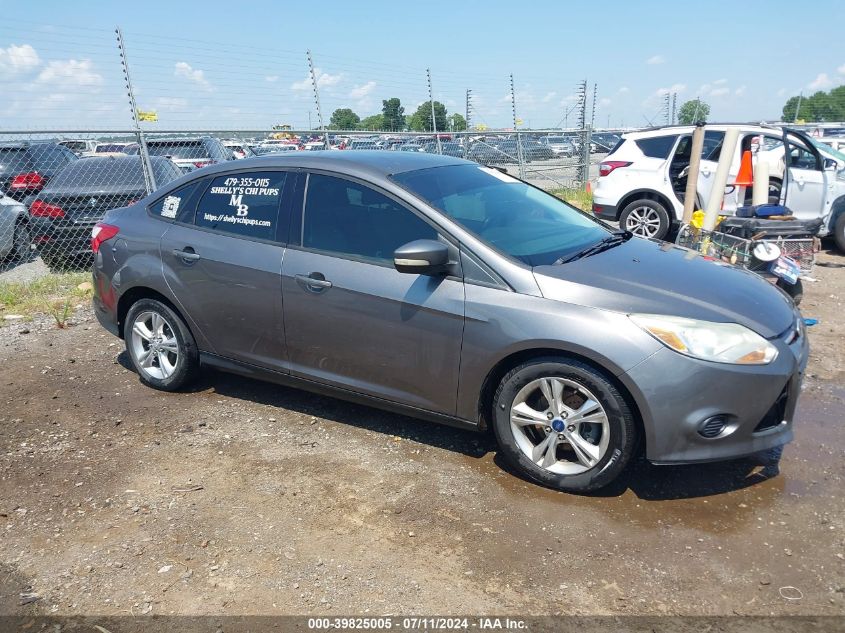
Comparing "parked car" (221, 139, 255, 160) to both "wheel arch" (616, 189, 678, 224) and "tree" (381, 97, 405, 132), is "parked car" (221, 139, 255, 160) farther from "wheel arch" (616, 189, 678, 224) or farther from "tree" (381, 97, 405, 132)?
"wheel arch" (616, 189, 678, 224)

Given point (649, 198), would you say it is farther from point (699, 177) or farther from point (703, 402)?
point (703, 402)

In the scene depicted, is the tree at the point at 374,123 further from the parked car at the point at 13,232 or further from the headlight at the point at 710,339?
the headlight at the point at 710,339

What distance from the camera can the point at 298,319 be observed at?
3.97m

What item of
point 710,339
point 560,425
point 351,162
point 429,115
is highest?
point 429,115

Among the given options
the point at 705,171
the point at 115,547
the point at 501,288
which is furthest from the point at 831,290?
the point at 115,547

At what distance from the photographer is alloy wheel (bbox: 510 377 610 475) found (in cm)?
324

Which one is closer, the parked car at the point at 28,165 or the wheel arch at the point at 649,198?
the wheel arch at the point at 649,198

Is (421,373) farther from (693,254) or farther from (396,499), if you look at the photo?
(693,254)

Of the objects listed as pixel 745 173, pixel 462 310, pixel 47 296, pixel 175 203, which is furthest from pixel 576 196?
pixel 462 310

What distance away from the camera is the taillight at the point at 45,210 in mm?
8328

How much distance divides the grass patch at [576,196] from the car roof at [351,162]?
32.8 feet

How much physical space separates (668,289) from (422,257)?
4.04 feet

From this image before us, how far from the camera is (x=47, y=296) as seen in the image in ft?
24.7

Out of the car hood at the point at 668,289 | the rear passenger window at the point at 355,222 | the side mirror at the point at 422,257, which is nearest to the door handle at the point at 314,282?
the rear passenger window at the point at 355,222
